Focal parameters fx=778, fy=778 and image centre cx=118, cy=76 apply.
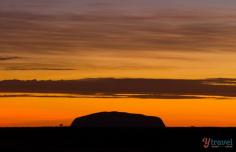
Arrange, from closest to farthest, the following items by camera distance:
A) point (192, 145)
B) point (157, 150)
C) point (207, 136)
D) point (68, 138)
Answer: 1. point (157, 150)
2. point (192, 145)
3. point (207, 136)
4. point (68, 138)

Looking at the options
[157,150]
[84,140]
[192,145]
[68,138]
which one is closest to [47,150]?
[157,150]

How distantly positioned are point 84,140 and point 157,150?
25620 mm

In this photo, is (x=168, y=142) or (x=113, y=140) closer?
(x=168, y=142)

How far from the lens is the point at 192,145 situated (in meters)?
101

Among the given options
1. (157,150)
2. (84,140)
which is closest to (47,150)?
(157,150)

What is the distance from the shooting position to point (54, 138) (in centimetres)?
12331

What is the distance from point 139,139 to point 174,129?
558cm

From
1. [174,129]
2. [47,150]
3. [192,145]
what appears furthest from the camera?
[174,129]

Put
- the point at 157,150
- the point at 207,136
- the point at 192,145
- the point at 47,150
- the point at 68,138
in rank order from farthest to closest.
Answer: the point at 68,138 < the point at 207,136 < the point at 192,145 < the point at 157,150 < the point at 47,150

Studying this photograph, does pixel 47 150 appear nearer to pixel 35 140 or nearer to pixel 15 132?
pixel 35 140

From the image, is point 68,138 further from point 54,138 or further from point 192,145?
point 192,145

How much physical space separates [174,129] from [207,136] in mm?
8489

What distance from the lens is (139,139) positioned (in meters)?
119

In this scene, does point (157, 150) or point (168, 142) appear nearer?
point (157, 150)
